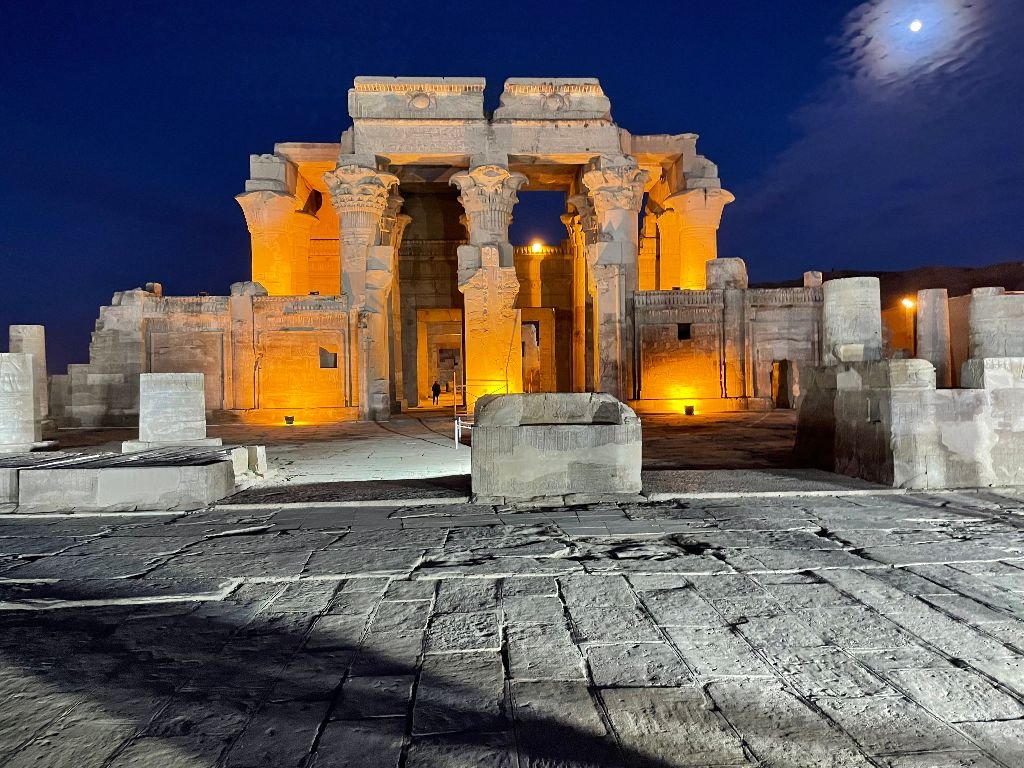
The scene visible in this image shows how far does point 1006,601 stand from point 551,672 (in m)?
2.35

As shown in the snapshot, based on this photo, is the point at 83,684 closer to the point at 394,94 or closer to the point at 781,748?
the point at 781,748

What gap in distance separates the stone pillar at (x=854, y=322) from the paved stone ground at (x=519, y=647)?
9.47 ft

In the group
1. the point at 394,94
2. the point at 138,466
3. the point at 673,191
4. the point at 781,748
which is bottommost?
the point at 781,748

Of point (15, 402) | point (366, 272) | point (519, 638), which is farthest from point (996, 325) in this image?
point (366, 272)

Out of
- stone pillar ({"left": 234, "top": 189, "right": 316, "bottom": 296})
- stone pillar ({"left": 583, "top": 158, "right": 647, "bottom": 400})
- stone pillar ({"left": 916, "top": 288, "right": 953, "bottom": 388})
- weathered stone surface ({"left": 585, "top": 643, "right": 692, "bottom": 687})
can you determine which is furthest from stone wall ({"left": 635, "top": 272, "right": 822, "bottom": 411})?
weathered stone surface ({"left": 585, "top": 643, "right": 692, "bottom": 687})

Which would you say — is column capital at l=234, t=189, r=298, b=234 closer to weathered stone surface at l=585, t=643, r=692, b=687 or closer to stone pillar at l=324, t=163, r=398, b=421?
stone pillar at l=324, t=163, r=398, b=421

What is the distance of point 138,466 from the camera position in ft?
19.2

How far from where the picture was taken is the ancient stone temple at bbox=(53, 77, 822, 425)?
58.4 ft

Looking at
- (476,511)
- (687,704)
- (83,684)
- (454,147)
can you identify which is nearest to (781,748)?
(687,704)

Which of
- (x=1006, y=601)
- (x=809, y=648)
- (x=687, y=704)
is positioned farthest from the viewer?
(x=1006, y=601)

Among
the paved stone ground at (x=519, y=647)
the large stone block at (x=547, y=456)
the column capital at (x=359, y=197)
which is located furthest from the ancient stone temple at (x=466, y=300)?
the paved stone ground at (x=519, y=647)

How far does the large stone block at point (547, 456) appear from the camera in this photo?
5.73 m

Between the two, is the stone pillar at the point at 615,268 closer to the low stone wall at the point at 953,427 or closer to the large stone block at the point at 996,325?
the large stone block at the point at 996,325

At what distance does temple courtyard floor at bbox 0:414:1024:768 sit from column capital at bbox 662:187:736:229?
16.5 metres
